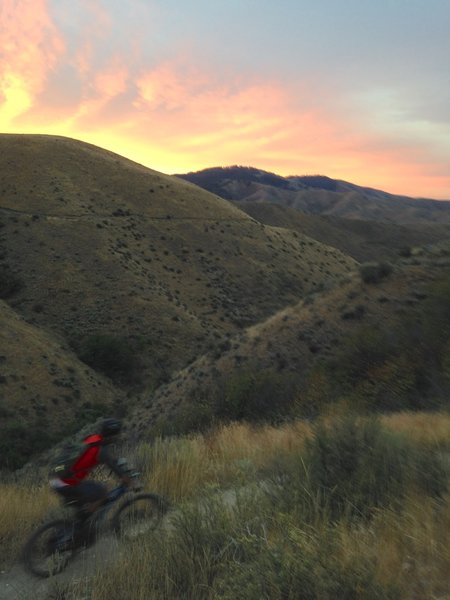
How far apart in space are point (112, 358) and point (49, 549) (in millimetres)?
38346

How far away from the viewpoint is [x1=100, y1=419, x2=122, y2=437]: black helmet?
196 inches

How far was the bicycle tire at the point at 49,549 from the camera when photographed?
4.28 m

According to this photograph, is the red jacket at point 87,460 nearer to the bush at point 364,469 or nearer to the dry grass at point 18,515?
the dry grass at point 18,515

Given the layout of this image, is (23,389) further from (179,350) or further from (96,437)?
(96,437)

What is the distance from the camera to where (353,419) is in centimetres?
515

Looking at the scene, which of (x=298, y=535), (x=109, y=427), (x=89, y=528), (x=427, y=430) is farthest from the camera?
(x=427, y=430)

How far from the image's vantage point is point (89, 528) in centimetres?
473

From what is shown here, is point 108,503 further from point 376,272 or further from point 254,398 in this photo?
point 376,272

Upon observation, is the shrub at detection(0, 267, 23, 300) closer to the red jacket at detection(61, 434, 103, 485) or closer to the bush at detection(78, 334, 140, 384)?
the bush at detection(78, 334, 140, 384)

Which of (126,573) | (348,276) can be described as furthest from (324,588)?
(348,276)

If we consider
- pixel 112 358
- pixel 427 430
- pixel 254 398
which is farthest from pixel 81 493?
pixel 112 358

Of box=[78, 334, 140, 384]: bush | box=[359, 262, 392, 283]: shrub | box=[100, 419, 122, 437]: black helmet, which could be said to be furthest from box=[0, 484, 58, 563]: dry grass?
box=[78, 334, 140, 384]: bush

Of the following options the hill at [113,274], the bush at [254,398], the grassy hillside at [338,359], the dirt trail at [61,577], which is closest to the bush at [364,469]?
the dirt trail at [61,577]

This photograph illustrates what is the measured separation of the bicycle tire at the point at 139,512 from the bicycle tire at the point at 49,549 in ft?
1.55
